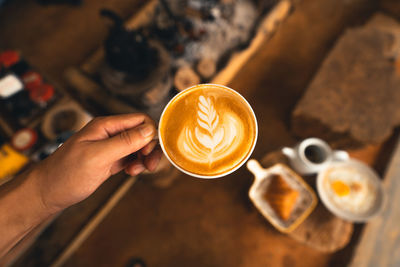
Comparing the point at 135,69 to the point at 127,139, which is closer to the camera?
the point at 127,139

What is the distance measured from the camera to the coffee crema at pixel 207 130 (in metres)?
1.36

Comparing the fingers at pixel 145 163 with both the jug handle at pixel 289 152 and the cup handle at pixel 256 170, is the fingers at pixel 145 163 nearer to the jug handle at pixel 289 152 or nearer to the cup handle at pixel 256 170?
the cup handle at pixel 256 170

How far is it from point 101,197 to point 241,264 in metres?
1.58

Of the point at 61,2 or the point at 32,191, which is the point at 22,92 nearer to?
the point at 32,191

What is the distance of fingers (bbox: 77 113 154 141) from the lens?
1271 millimetres

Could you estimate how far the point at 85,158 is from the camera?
1174 millimetres

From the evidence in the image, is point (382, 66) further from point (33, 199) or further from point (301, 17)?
point (33, 199)

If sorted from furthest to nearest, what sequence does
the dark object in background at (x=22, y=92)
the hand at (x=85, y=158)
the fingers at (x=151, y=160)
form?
the dark object in background at (x=22, y=92) < the fingers at (x=151, y=160) < the hand at (x=85, y=158)

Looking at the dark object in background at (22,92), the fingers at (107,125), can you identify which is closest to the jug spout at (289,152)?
the fingers at (107,125)

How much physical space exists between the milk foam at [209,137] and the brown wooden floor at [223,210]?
1.31m

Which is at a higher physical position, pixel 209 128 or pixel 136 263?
pixel 209 128

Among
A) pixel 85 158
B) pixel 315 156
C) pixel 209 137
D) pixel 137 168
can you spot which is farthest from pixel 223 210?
pixel 85 158

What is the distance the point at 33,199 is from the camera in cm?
126

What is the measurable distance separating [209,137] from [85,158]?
0.69 m
